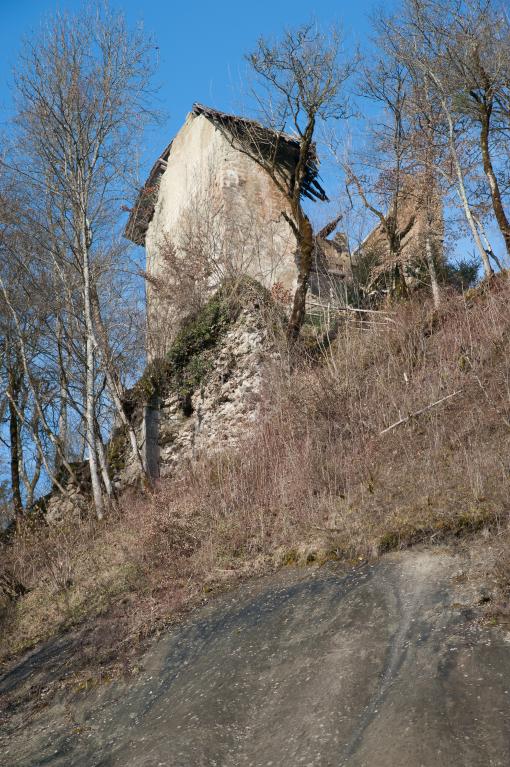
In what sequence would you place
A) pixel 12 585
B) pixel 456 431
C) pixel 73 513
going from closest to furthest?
pixel 456 431, pixel 12 585, pixel 73 513

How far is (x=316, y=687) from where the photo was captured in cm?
581

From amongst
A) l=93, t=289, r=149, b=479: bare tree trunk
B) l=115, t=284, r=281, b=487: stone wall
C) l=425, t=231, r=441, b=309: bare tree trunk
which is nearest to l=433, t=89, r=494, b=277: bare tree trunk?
l=425, t=231, r=441, b=309: bare tree trunk

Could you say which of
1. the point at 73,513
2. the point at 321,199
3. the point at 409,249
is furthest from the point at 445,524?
the point at 321,199

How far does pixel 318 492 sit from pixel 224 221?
1203 cm

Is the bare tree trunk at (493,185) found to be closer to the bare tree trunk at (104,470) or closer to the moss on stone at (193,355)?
the moss on stone at (193,355)

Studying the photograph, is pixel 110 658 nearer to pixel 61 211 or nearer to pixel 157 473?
pixel 157 473

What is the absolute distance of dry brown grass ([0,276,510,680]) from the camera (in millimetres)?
8281

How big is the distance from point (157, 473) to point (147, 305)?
20.5 ft

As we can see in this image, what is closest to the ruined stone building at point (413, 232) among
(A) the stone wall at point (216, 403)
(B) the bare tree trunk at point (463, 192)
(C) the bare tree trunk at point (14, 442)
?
(B) the bare tree trunk at point (463, 192)

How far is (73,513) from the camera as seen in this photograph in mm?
14883

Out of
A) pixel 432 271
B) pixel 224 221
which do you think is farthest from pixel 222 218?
pixel 432 271

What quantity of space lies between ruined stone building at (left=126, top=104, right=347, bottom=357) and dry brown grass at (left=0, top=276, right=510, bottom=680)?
527cm

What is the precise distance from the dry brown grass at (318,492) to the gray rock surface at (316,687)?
2.15 feet

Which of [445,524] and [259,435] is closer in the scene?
[445,524]
